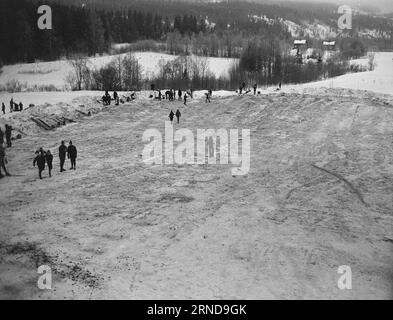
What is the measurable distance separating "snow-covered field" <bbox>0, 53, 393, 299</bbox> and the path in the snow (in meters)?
0.05

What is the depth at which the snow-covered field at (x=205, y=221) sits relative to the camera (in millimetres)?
11648

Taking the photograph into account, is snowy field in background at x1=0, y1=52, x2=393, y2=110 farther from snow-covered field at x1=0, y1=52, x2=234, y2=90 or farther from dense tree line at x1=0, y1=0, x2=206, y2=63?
dense tree line at x1=0, y1=0, x2=206, y2=63

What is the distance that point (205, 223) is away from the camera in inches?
606

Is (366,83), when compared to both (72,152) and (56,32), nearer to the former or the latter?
(72,152)

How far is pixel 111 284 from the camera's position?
11.5 meters

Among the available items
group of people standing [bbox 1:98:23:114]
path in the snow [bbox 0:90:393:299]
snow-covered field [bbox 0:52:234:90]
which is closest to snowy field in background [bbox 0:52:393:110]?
snow-covered field [bbox 0:52:234:90]

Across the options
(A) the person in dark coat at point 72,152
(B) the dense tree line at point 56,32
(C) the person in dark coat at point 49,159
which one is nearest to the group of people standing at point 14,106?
(A) the person in dark coat at point 72,152

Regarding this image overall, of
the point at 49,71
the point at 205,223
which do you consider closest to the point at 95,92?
the point at 49,71

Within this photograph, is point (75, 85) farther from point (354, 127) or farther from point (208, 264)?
point (208, 264)

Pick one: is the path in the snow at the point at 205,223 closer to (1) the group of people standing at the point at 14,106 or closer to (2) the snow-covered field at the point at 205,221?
(2) the snow-covered field at the point at 205,221

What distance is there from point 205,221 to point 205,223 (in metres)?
0.17

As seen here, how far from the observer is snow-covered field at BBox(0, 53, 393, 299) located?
459 inches
